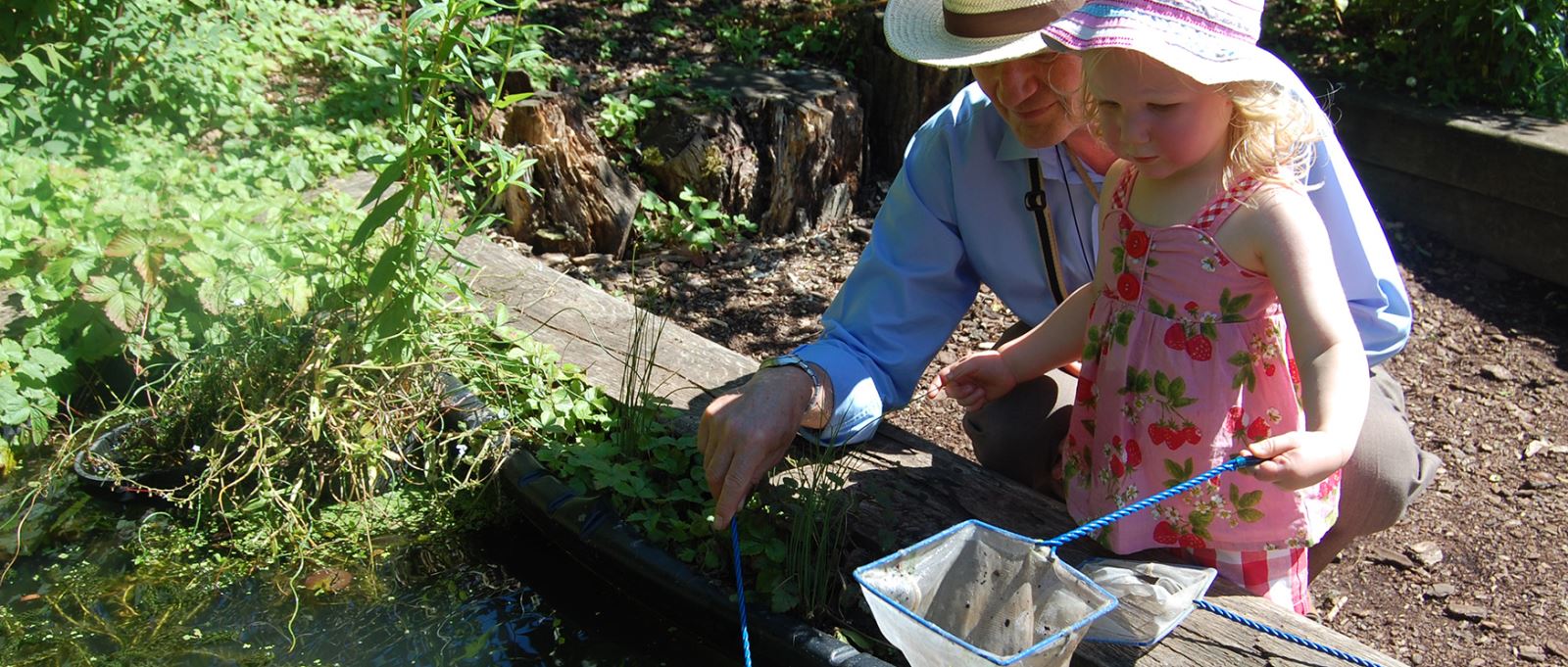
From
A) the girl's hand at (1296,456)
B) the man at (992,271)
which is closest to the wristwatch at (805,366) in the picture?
the man at (992,271)

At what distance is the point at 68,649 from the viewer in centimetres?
247

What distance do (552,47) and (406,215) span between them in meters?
3.16

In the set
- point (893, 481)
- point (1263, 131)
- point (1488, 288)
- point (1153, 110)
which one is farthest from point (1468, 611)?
point (1488, 288)

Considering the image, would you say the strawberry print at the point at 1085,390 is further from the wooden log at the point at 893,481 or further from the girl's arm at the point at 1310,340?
the girl's arm at the point at 1310,340

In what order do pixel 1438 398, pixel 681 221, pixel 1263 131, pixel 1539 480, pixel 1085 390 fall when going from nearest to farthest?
pixel 1263 131, pixel 1085 390, pixel 1539 480, pixel 1438 398, pixel 681 221

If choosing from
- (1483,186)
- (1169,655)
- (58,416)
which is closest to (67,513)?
(58,416)

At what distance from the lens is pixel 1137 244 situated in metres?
2.18

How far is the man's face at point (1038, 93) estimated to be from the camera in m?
2.24

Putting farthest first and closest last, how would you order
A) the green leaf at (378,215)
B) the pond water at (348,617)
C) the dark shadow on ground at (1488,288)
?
the dark shadow on ground at (1488,288), the green leaf at (378,215), the pond water at (348,617)

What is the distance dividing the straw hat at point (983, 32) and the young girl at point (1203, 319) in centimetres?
13

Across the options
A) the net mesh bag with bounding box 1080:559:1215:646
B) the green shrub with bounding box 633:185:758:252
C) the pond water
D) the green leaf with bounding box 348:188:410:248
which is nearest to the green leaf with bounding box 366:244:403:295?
the green leaf with bounding box 348:188:410:248

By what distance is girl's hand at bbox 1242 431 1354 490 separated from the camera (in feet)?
5.72

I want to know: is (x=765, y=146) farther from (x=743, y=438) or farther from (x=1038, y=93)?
(x=743, y=438)

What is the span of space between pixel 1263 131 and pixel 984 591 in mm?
845
